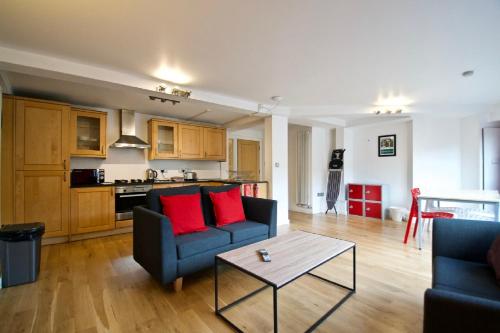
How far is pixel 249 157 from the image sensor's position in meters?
6.80

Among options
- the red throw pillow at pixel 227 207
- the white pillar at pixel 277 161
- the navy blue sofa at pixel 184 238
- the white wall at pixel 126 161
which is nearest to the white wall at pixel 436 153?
the white pillar at pixel 277 161

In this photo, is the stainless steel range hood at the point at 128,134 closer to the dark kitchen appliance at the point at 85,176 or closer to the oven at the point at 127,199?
the dark kitchen appliance at the point at 85,176

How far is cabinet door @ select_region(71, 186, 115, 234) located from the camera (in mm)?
3574

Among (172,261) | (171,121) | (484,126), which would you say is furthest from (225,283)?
(484,126)

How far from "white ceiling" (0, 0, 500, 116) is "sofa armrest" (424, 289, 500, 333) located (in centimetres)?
178

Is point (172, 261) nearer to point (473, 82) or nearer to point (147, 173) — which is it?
point (147, 173)

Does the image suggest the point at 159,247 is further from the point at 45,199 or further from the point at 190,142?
the point at 190,142

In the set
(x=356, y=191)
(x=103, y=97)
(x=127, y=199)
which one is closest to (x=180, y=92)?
(x=103, y=97)

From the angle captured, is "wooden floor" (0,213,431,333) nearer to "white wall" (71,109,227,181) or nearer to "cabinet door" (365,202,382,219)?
"white wall" (71,109,227,181)

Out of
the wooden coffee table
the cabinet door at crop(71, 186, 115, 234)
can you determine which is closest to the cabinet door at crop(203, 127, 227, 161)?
the cabinet door at crop(71, 186, 115, 234)

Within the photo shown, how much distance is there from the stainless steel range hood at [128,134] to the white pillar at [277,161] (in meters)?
2.31

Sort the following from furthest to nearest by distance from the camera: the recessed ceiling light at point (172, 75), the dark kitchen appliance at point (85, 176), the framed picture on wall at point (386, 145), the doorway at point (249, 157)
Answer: the doorway at point (249, 157), the framed picture on wall at point (386, 145), the dark kitchen appliance at point (85, 176), the recessed ceiling light at point (172, 75)

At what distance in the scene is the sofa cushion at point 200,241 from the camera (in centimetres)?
215

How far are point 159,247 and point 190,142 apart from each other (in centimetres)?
333
